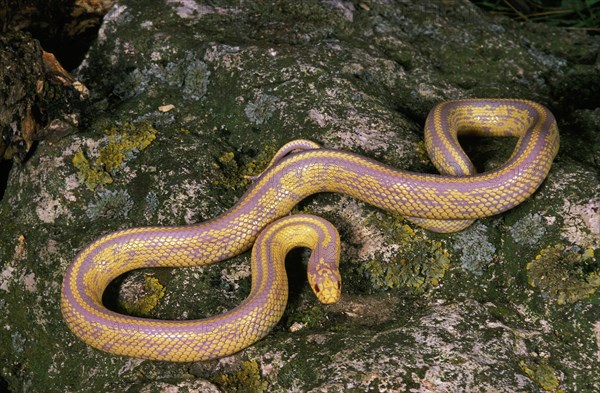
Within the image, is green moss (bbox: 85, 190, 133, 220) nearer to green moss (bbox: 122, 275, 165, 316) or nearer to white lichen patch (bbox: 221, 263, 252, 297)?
green moss (bbox: 122, 275, 165, 316)

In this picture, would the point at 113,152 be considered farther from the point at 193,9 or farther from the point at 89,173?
the point at 193,9

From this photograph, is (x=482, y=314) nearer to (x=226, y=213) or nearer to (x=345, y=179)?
(x=345, y=179)

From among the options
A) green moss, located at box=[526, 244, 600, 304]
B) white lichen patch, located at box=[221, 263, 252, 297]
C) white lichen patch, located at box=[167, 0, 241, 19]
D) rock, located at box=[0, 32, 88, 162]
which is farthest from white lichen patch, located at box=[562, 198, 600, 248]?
rock, located at box=[0, 32, 88, 162]

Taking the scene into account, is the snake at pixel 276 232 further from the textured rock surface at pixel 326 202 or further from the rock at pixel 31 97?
the rock at pixel 31 97

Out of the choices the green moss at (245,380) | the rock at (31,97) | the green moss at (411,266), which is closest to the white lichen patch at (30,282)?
the rock at (31,97)

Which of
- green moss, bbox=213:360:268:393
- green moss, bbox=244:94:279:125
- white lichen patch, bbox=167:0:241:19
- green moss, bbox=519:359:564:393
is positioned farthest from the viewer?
white lichen patch, bbox=167:0:241:19

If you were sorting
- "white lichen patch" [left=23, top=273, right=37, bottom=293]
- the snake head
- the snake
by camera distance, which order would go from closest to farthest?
the snake, the snake head, "white lichen patch" [left=23, top=273, right=37, bottom=293]

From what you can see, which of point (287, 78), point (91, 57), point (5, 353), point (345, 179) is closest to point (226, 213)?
point (345, 179)
